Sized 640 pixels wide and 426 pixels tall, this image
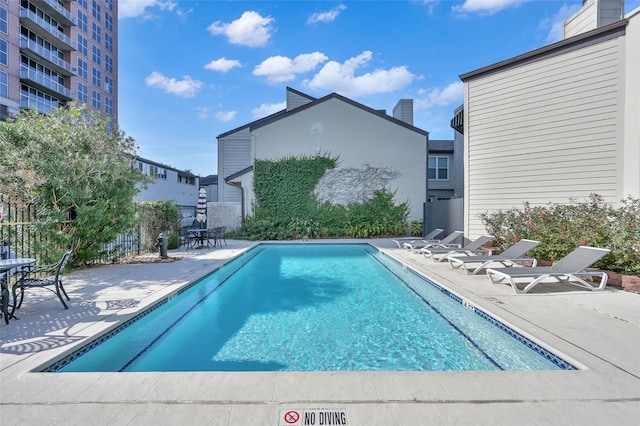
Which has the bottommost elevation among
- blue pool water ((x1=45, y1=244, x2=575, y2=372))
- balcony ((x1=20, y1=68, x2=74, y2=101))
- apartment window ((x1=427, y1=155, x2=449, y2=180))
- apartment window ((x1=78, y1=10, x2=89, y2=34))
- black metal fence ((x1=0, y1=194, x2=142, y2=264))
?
blue pool water ((x1=45, y1=244, x2=575, y2=372))

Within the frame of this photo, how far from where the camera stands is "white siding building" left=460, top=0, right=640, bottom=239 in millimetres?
7477

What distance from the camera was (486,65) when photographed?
32.1 feet

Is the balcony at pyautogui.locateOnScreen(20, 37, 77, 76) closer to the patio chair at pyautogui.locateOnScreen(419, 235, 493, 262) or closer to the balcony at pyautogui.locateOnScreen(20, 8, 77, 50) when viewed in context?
the balcony at pyautogui.locateOnScreen(20, 8, 77, 50)

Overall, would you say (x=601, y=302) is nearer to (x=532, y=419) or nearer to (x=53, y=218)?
(x=532, y=419)

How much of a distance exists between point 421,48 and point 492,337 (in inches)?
592

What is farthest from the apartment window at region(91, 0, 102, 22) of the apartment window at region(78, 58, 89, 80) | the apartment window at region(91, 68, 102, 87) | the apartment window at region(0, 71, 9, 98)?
A: the apartment window at region(0, 71, 9, 98)

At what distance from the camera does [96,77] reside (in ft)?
112

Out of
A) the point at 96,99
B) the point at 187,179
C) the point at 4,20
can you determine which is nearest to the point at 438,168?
the point at 187,179

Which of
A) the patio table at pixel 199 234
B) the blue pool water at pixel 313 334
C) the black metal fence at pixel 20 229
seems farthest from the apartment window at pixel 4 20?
the blue pool water at pixel 313 334

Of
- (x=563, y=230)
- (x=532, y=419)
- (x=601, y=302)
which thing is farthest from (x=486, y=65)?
(x=532, y=419)

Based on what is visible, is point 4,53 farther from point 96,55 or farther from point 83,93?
point 96,55

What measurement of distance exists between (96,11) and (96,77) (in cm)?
756

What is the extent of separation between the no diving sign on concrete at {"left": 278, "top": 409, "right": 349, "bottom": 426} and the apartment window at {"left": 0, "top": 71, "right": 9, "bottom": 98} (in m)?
32.4

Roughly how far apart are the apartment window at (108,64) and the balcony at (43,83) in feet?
27.5
